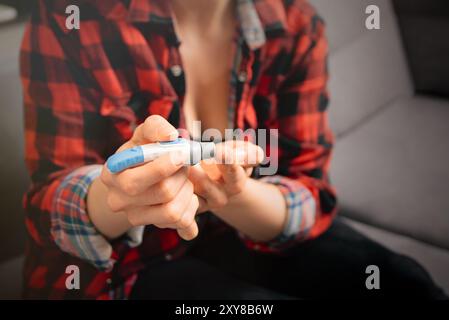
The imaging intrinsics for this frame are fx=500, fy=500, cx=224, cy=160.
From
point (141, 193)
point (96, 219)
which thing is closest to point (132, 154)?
point (141, 193)

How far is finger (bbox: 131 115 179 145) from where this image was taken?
1.12 feet

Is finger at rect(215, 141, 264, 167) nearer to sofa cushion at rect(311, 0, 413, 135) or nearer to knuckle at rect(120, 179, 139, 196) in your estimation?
knuckle at rect(120, 179, 139, 196)

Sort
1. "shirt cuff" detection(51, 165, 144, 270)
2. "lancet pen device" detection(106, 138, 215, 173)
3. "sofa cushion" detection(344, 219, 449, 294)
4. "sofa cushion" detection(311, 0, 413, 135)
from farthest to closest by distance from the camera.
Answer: "sofa cushion" detection(311, 0, 413, 135), "sofa cushion" detection(344, 219, 449, 294), "shirt cuff" detection(51, 165, 144, 270), "lancet pen device" detection(106, 138, 215, 173)

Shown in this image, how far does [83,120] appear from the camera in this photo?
51cm

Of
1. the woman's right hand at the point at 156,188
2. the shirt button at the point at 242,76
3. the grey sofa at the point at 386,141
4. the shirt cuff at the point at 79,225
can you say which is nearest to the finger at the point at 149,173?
the woman's right hand at the point at 156,188

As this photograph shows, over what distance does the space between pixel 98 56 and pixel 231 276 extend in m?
0.30

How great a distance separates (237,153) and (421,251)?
481 millimetres

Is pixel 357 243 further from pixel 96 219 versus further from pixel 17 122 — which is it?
pixel 17 122

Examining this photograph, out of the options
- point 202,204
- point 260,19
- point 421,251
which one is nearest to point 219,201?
point 202,204

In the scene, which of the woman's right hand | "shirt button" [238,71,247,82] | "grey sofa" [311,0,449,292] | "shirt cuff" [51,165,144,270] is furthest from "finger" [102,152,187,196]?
"grey sofa" [311,0,449,292]

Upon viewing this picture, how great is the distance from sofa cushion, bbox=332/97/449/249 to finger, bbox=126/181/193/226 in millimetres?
510

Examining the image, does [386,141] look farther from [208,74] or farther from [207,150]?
[207,150]
